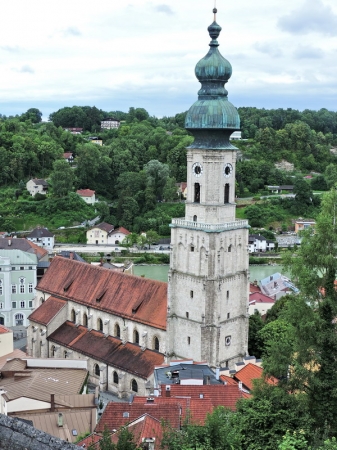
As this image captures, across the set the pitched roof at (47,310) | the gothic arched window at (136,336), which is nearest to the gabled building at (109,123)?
the pitched roof at (47,310)

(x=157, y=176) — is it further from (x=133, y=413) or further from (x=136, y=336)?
(x=133, y=413)

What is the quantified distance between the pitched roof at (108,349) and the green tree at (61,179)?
2036 inches

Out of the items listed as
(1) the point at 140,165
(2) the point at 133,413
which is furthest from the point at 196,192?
(1) the point at 140,165

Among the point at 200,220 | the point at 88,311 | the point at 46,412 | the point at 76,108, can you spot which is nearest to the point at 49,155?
the point at 76,108

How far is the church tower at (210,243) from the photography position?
3158cm

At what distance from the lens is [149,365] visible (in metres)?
33.2

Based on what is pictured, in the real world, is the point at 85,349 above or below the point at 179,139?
below

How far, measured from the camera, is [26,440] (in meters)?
8.60

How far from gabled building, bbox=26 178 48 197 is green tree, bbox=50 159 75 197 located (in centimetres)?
251

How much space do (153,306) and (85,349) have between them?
5.34 metres

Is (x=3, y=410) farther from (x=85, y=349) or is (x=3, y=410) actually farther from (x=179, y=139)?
(x=179, y=139)

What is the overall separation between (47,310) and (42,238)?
39043 millimetres

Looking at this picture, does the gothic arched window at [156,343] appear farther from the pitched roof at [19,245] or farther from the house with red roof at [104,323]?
the pitched roof at [19,245]

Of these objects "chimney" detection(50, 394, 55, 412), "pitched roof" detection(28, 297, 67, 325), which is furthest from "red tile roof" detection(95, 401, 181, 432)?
"pitched roof" detection(28, 297, 67, 325)
